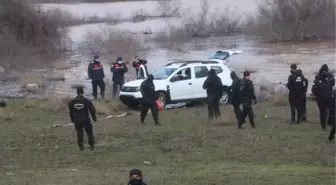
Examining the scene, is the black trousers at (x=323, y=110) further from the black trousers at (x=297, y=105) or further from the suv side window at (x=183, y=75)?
the suv side window at (x=183, y=75)

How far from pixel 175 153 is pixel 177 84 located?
26.5 feet

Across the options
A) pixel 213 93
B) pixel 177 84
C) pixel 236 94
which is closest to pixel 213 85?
pixel 213 93

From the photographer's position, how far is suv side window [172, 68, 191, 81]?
68.5 ft

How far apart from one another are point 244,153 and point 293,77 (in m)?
3.59

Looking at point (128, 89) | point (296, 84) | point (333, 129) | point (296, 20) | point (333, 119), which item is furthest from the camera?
point (296, 20)

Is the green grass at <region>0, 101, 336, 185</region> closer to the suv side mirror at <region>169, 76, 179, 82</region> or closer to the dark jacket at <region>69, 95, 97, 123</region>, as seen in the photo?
the dark jacket at <region>69, 95, 97, 123</region>

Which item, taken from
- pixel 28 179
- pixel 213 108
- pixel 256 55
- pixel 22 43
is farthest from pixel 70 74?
pixel 28 179

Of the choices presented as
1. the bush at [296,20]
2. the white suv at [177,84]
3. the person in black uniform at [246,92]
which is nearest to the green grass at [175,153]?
the person in black uniform at [246,92]

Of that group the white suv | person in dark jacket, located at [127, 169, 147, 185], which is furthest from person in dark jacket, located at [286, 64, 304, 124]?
person in dark jacket, located at [127, 169, 147, 185]

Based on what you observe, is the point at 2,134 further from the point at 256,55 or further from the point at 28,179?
the point at 256,55

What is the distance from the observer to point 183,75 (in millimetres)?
21047

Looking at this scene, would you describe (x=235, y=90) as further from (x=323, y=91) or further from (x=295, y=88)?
(x=323, y=91)

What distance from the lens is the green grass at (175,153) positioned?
33.3 feet

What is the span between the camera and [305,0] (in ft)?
171
